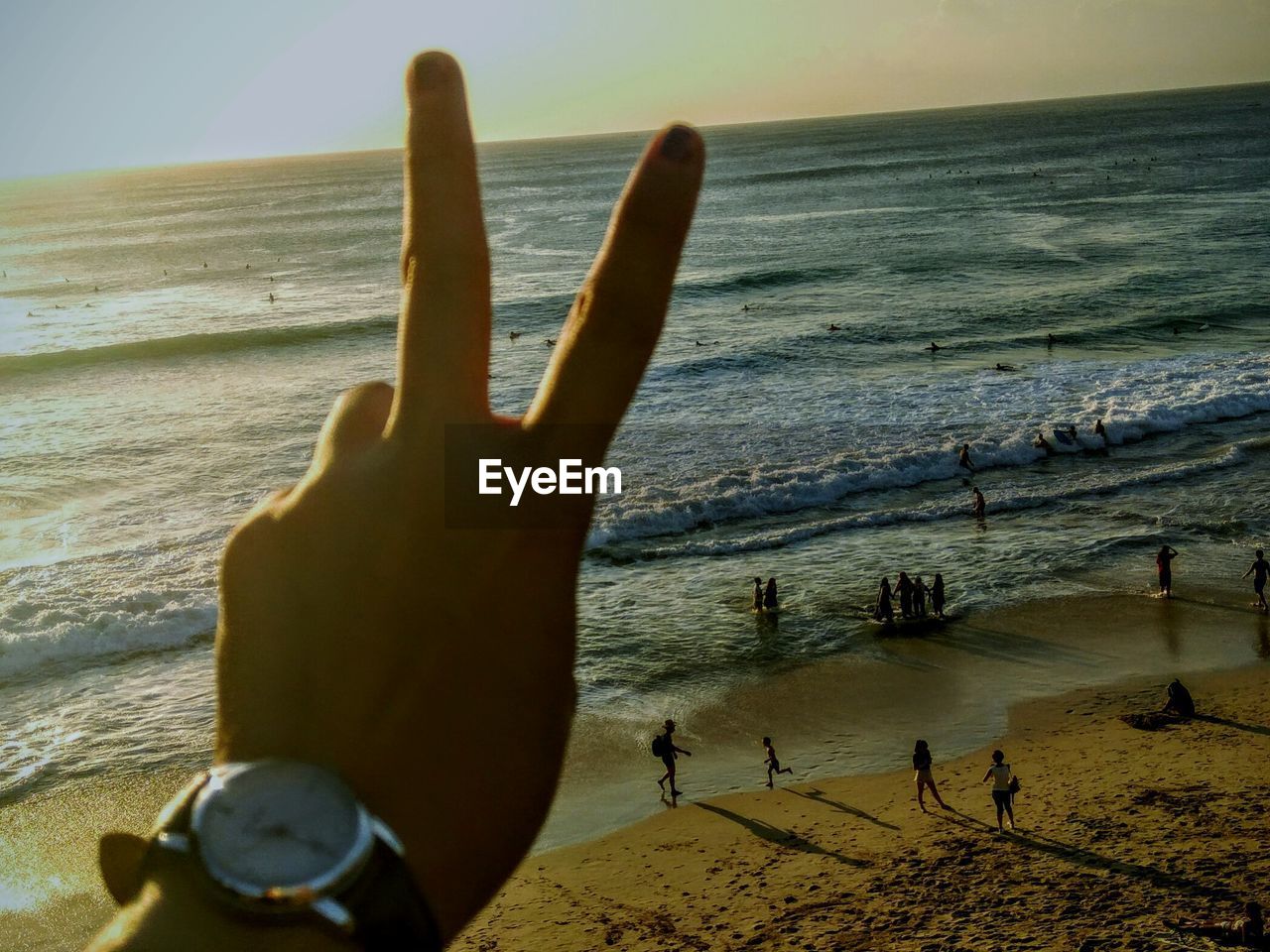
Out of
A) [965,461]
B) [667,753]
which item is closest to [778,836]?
[667,753]

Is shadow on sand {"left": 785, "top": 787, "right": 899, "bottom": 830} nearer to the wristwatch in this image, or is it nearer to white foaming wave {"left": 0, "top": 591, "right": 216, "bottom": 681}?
white foaming wave {"left": 0, "top": 591, "right": 216, "bottom": 681}

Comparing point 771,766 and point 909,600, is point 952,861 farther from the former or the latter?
point 909,600

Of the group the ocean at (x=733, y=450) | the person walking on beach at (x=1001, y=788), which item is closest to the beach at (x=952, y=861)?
the person walking on beach at (x=1001, y=788)

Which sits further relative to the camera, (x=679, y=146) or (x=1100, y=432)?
(x=1100, y=432)

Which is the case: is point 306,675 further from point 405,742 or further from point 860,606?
point 860,606

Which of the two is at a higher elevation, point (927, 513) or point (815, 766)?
point (927, 513)

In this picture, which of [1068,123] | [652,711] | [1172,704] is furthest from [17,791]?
[1068,123]
